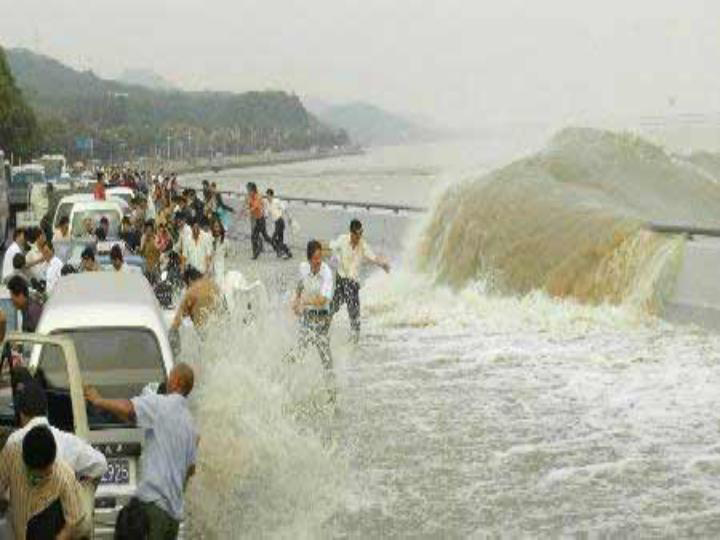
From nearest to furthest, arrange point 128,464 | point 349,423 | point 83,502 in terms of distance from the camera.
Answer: point 83,502 < point 128,464 < point 349,423

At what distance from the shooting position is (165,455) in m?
7.00

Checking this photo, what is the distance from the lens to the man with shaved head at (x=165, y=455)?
22.7 ft

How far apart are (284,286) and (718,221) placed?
12.5 meters

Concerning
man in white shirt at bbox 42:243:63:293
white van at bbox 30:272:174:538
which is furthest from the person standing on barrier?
white van at bbox 30:272:174:538

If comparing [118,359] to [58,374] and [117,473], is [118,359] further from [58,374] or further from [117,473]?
[117,473]

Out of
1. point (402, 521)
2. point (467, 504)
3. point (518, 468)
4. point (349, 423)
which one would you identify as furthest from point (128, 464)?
point (349, 423)

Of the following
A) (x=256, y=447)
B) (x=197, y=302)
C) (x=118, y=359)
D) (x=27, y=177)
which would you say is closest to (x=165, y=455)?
(x=118, y=359)

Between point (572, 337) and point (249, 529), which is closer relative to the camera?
point (249, 529)

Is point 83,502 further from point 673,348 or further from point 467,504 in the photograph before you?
point 673,348

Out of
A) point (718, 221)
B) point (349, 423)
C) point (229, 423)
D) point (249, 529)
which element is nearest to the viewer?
point (249, 529)

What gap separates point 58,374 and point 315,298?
5403 millimetres

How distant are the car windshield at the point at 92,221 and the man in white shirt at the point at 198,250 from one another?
5034 mm

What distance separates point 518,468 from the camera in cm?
1090

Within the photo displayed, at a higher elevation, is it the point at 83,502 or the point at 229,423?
the point at 83,502
